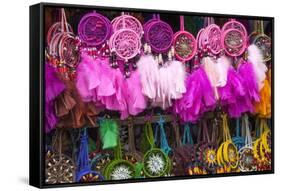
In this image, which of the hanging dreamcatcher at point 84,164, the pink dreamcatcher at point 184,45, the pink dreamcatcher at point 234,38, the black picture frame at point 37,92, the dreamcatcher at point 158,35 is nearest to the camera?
the black picture frame at point 37,92

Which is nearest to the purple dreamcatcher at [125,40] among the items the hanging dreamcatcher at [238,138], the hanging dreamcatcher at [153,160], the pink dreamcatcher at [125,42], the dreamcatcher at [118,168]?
the pink dreamcatcher at [125,42]

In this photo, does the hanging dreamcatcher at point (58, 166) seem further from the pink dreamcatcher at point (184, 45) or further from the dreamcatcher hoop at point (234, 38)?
the dreamcatcher hoop at point (234, 38)

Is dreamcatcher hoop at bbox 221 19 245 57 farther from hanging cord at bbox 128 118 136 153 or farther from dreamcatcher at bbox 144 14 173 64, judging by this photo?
hanging cord at bbox 128 118 136 153

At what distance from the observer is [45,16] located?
21.2 feet

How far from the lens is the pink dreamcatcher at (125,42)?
22.2 feet

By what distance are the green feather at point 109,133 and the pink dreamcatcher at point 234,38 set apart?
1.24 meters

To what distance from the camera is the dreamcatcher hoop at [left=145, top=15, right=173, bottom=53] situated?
22.7 feet

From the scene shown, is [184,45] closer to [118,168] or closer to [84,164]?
[118,168]

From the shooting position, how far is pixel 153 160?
6977 millimetres

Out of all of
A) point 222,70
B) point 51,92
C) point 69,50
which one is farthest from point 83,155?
Answer: point 222,70

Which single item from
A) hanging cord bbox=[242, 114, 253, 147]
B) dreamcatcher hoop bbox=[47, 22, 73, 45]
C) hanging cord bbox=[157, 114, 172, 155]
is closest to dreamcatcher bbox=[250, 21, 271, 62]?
hanging cord bbox=[242, 114, 253, 147]

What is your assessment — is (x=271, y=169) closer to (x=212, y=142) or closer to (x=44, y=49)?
(x=212, y=142)

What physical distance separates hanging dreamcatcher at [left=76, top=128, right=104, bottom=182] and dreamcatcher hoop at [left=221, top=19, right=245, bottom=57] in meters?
1.50

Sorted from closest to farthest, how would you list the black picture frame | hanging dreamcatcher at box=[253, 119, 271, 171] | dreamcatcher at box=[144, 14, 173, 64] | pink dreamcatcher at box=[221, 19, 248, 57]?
the black picture frame
dreamcatcher at box=[144, 14, 173, 64]
pink dreamcatcher at box=[221, 19, 248, 57]
hanging dreamcatcher at box=[253, 119, 271, 171]
